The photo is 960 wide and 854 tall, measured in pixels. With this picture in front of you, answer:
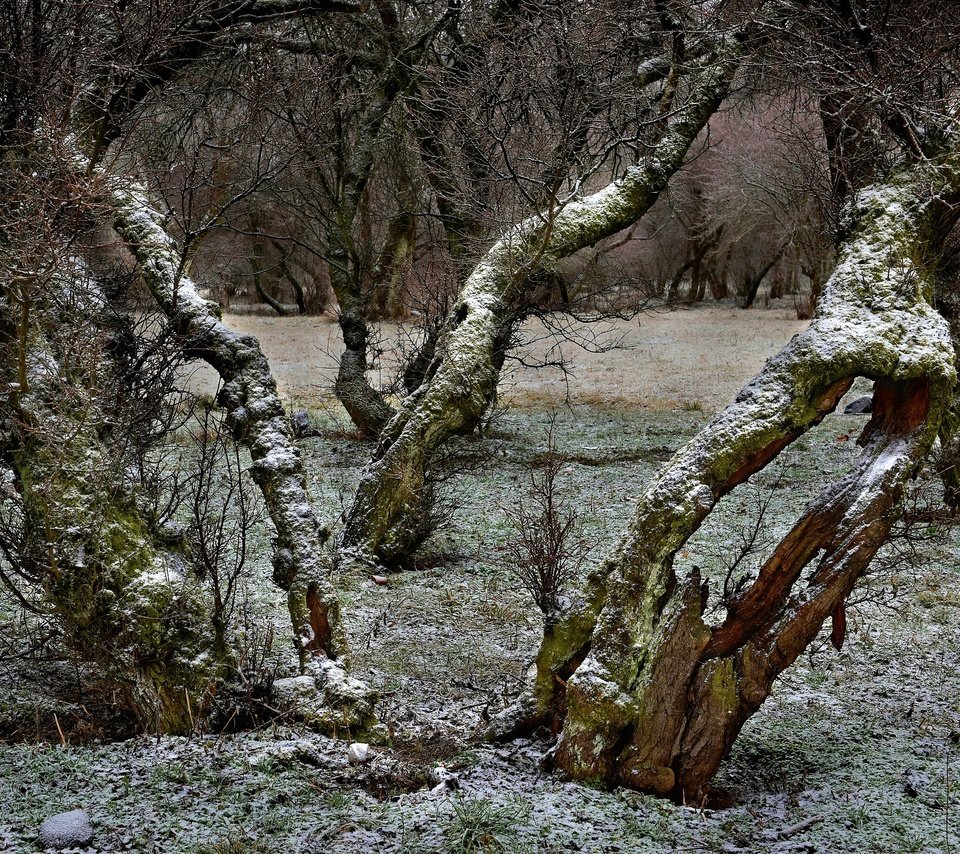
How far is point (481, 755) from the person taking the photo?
4.83m

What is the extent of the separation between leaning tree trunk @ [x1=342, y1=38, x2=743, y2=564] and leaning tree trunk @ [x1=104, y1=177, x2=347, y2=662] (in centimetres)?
299

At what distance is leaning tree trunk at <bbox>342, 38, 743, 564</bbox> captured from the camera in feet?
29.3

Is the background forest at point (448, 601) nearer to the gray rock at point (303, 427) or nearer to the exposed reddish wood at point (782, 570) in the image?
the exposed reddish wood at point (782, 570)

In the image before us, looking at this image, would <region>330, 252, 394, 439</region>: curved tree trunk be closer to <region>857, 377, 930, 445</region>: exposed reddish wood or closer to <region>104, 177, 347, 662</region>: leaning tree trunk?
<region>104, 177, 347, 662</region>: leaning tree trunk

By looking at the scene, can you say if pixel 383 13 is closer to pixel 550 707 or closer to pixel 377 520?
pixel 377 520

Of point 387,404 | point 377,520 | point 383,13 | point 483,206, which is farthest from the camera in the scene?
point 387,404

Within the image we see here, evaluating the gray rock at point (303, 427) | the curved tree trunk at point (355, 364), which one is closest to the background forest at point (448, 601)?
the curved tree trunk at point (355, 364)

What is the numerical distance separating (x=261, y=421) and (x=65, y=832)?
273 cm

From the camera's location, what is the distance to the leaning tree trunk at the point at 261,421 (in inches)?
215

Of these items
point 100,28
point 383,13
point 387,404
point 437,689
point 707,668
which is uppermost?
point 383,13

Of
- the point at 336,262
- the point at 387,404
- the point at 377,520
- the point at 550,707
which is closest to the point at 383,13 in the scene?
the point at 336,262

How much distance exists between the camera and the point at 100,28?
18.2 feet

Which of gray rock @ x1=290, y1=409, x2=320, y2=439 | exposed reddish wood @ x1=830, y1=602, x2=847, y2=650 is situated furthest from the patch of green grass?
Result: gray rock @ x1=290, y1=409, x2=320, y2=439

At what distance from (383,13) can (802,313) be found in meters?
22.7
